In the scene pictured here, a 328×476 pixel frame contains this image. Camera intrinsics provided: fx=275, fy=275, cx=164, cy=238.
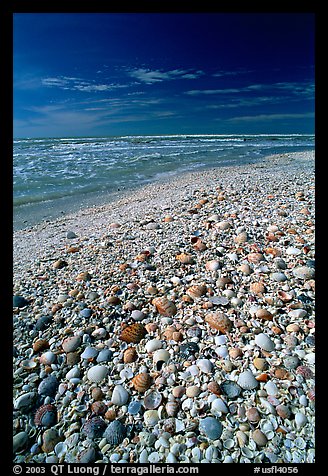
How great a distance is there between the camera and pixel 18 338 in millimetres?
2031

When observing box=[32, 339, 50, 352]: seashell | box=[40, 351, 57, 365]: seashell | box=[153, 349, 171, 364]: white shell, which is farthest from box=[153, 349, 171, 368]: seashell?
box=[32, 339, 50, 352]: seashell

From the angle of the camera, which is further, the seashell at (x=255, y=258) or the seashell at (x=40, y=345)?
the seashell at (x=255, y=258)

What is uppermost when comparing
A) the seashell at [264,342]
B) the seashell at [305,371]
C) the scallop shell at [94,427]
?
the seashell at [264,342]

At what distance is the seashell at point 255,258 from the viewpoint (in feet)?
9.05

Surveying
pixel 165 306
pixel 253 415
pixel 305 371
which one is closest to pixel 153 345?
pixel 165 306

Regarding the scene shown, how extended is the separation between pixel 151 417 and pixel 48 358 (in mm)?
814

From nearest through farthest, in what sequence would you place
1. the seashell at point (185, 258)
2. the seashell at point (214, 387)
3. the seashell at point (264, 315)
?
1. the seashell at point (214, 387)
2. the seashell at point (264, 315)
3. the seashell at point (185, 258)

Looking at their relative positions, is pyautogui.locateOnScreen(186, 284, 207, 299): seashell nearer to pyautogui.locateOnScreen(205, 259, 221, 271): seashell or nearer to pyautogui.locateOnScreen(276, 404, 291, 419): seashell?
pyautogui.locateOnScreen(205, 259, 221, 271): seashell

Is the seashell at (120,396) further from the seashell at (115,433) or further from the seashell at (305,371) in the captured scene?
the seashell at (305,371)

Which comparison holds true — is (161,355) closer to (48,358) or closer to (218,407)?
(218,407)

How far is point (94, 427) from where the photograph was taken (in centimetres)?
146

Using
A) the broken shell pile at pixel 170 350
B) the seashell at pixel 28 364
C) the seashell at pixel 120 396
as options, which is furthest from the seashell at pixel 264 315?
the seashell at pixel 28 364

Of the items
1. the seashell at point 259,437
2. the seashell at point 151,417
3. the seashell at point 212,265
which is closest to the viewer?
the seashell at point 259,437

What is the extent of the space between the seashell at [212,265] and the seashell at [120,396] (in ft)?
4.64
